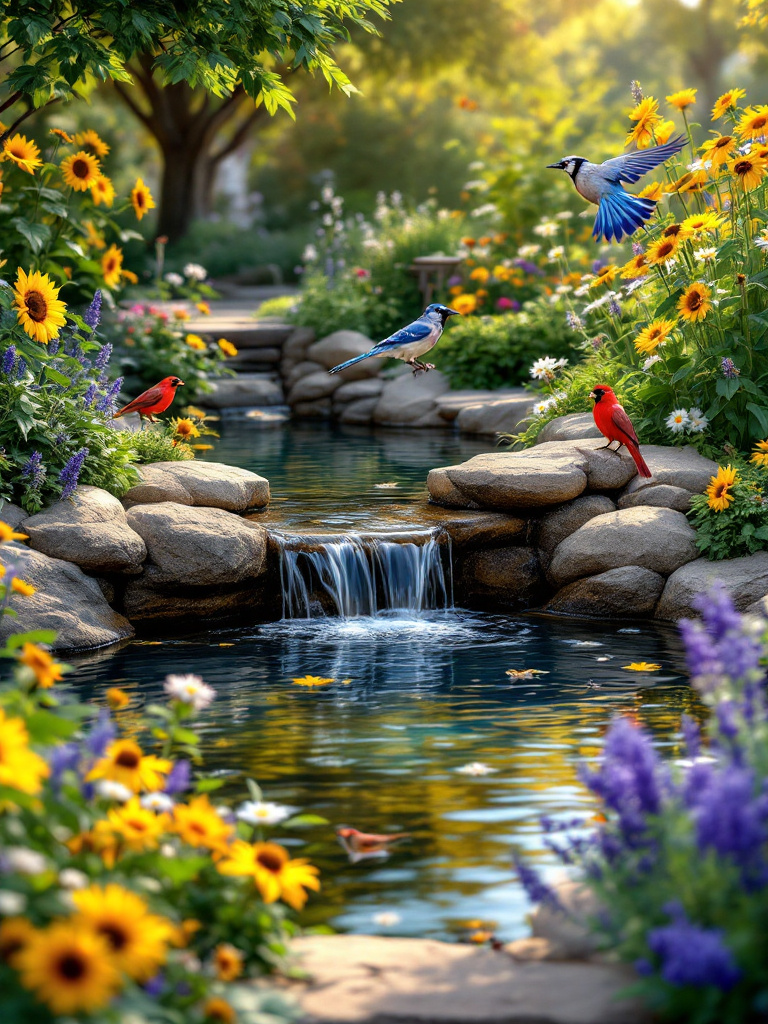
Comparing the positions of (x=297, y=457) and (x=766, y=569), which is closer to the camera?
(x=766, y=569)

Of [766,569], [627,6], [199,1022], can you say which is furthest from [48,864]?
[627,6]

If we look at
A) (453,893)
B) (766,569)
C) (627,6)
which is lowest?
(453,893)

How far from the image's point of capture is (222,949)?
8.52ft

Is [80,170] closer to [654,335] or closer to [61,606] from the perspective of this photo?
[61,606]

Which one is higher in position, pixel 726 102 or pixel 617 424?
pixel 726 102

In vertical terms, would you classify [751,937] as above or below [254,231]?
below

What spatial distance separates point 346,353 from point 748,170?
869 centimetres

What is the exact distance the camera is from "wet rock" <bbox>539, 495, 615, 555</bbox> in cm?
802

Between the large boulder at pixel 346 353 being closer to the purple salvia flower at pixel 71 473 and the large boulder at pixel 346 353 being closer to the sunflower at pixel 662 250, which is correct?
the sunflower at pixel 662 250

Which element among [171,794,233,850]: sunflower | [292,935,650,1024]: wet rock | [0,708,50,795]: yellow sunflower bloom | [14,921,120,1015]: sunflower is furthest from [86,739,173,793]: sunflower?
[14,921,120,1015]: sunflower

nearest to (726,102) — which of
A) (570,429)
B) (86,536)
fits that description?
(570,429)

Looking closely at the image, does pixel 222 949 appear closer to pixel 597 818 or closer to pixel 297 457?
pixel 597 818

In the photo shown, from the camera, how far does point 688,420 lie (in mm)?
8195

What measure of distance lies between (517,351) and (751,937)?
12.1m
